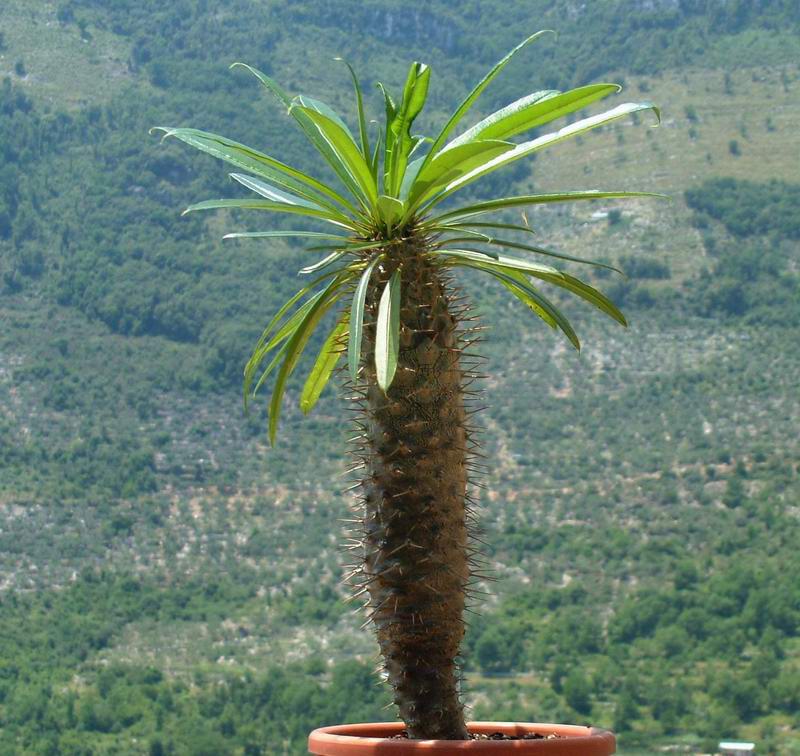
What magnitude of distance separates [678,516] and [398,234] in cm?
2229

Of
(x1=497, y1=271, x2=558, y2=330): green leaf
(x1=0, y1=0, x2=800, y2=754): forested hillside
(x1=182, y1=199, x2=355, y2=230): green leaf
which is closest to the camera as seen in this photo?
(x1=182, y1=199, x2=355, y2=230): green leaf

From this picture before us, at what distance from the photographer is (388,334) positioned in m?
2.06

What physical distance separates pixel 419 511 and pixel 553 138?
600 millimetres

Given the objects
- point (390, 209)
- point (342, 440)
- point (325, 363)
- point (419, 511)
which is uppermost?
point (390, 209)

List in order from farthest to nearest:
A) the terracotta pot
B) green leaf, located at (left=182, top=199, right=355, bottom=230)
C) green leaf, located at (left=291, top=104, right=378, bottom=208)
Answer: green leaf, located at (left=182, top=199, right=355, bottom=230) → green leaf, located at (left=291, top=104, right=378, bottom=208) → the terracotta pot

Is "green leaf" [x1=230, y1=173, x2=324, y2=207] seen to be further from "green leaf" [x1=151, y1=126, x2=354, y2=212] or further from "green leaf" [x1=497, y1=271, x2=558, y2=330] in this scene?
"green leaf" [x1=497, y1=271, x2=558, y2=330]

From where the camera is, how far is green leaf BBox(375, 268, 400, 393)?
199cm

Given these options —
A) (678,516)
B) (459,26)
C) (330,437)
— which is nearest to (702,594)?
(678,516)

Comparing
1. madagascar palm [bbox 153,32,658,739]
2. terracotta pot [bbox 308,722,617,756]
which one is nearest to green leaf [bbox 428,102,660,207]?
madagascar palm [bbox 153,32,658,739]

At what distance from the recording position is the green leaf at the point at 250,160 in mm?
2283

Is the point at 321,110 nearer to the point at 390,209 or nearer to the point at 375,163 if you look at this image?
the point at 375,163

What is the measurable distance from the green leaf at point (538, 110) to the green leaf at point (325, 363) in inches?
16.4

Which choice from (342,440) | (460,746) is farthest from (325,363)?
(342,440)

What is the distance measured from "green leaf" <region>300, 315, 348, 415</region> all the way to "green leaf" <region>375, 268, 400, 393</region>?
30 cm
